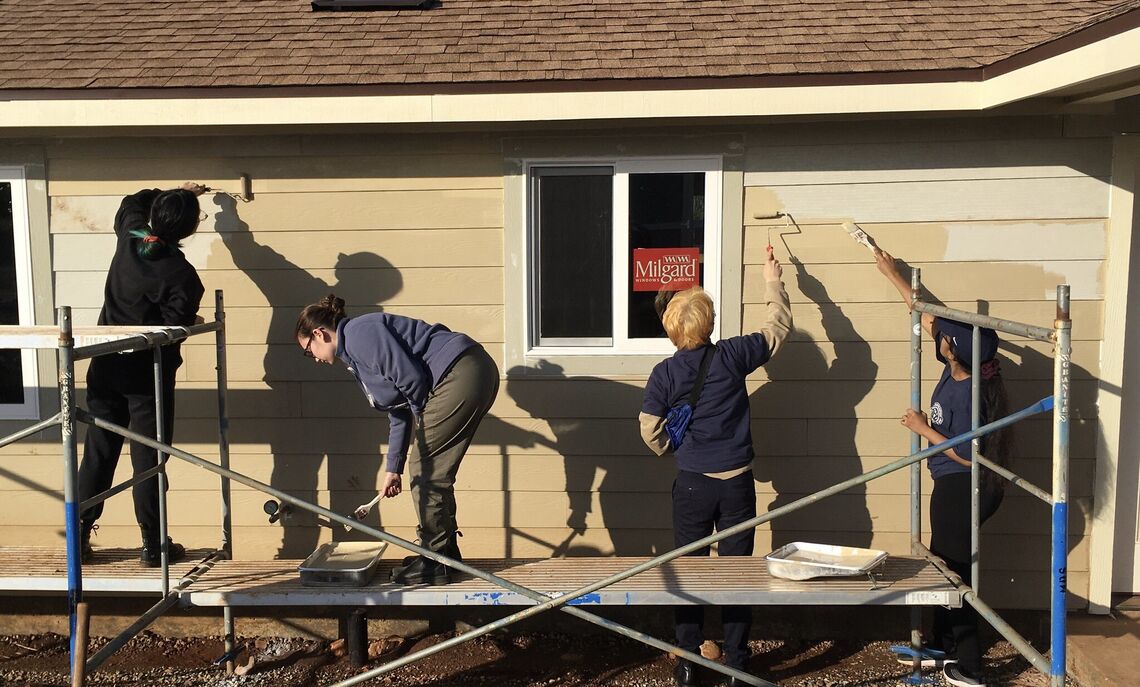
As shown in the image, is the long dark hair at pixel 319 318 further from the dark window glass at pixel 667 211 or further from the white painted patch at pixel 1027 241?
the white painted patch at pixel 1027 241

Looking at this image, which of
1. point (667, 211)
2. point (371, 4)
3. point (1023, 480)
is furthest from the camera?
point (371, 4)

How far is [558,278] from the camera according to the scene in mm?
5031

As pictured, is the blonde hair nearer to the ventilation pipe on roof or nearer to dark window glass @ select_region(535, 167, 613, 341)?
dark window glass @ select_region(535, 167, 613, 341)

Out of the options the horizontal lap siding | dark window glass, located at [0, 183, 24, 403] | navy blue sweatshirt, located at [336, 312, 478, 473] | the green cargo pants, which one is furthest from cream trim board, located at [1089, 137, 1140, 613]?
dark window glass, located at [0, 183, 24, 403]

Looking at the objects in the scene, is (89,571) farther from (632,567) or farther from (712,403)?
(712,403)

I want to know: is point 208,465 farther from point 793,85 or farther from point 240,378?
point 793,85

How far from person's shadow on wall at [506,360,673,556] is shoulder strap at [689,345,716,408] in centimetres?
72

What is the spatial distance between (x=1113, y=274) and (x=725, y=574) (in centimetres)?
244

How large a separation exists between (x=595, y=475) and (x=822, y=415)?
1.19 meters

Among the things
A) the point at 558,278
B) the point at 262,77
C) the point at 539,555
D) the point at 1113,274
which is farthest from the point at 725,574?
the point at 262,77

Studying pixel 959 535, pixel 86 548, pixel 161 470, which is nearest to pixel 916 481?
pixel 959 535

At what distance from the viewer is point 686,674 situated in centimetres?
448

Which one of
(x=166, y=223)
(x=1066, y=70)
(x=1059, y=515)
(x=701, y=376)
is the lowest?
(x=1059, y=515)

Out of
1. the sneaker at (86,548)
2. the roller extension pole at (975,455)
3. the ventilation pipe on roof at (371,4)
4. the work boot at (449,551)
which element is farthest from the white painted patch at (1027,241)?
the sneaker at (86,548)
